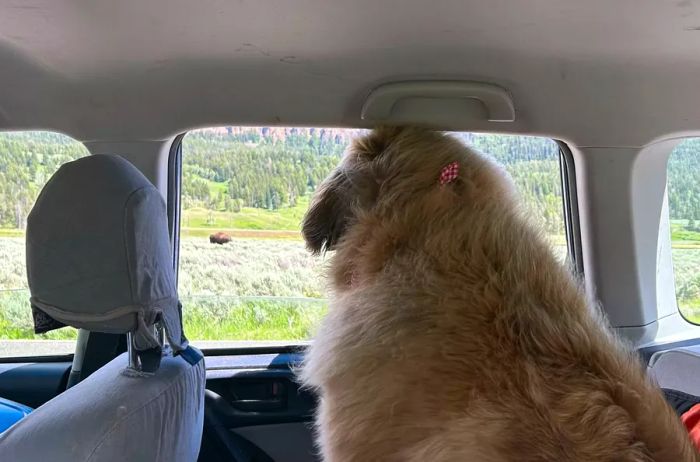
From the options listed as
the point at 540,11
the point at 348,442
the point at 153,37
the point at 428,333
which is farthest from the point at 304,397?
the point at 540,11

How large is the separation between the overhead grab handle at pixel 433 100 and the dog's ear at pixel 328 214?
469mm

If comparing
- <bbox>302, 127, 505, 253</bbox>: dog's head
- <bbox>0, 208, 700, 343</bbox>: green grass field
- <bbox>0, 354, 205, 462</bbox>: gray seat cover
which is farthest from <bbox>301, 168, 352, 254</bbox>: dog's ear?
<bbox>0, 208, 700, 343</bbox>: green grass field

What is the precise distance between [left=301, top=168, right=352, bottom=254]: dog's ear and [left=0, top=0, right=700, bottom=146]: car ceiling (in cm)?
50

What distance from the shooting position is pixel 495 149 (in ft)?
8.72

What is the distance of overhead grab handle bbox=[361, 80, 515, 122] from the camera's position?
2.37 meters

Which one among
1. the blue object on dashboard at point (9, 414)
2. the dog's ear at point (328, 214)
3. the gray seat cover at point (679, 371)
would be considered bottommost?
the gray seat cover at point (679, 371)

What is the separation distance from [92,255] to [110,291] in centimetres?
10

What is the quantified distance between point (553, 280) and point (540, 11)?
3.17 ft

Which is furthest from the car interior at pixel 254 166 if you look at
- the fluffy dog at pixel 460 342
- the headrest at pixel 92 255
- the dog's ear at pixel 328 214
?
the fluffy dog at pixel 460 342

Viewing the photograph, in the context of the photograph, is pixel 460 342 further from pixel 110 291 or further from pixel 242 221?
pixel 242 221

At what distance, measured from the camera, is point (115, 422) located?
1409 millimetres

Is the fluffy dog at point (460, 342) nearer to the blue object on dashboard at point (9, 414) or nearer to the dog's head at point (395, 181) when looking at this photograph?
the dog's head at point (395, 181)

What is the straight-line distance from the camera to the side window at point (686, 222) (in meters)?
2.86

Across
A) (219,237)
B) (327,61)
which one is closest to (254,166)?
(219,237)
